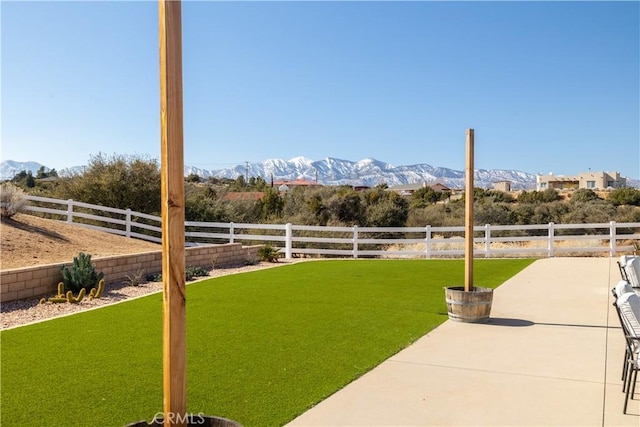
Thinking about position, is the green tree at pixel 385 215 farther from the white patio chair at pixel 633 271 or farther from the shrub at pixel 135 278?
the white patio chair at pixel 633 271

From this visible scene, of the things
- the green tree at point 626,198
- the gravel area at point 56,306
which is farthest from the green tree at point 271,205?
the green tree at point 626,198

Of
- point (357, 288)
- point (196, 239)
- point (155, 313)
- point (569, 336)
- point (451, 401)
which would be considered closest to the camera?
point (451, 401)

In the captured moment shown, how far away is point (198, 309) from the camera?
8.20m

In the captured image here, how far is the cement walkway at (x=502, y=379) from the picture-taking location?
4.13 metres

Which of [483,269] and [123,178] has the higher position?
[123,178]

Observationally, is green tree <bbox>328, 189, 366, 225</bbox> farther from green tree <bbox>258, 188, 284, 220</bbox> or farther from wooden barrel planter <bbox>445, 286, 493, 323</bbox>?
wooden barrel planter <bbox>445, 286, 493, 323</bbox>

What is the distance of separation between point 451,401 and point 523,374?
1.14 metres

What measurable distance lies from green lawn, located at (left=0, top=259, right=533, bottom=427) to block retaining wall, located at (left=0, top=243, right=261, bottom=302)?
4.94 feet

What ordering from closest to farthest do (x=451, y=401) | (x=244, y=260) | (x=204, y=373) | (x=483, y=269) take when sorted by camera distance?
(x=451, y=401)
(x=204, y=373)
(x=483, y=269)
(x=244, y=260)

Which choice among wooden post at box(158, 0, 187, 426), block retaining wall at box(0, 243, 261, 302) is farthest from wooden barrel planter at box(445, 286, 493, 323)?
block retaining wall at box(0, 243, 261, 302)

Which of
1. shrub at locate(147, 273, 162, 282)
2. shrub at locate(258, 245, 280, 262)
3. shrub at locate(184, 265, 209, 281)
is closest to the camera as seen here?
shrub at locate(147, 273, 162, 282)

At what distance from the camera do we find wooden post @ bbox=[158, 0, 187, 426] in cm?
265

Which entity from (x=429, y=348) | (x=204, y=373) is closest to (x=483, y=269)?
(x=429, y=348)

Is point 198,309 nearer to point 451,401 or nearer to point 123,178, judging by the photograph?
point 451,401
